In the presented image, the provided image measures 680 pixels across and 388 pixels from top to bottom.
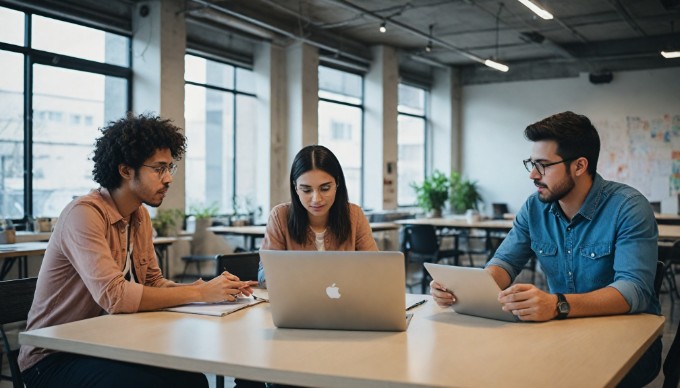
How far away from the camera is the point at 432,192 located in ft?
41.0

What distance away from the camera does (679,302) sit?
7000mm

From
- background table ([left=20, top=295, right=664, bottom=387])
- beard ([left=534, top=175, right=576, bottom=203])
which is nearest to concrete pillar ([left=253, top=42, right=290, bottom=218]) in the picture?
beard ([left=534, top=175, right=576, bottom=203])

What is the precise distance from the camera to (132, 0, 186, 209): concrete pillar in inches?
316

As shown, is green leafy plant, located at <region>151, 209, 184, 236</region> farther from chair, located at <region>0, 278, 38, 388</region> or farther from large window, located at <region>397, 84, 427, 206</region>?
large window, located at <region>397, 84, 427, 206</region>

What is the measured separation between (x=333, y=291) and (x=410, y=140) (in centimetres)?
1179

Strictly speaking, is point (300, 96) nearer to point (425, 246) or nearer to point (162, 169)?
point (425, 246)

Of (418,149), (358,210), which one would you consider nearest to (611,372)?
(358,210)

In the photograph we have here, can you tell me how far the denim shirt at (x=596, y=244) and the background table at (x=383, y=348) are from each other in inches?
5.2

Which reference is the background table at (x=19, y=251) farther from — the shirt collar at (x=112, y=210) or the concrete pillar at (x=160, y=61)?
the shirt collar at (x=112, y=210)

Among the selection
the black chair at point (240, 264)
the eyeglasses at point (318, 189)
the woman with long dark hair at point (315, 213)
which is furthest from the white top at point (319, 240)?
the black chair at point (240, 264)

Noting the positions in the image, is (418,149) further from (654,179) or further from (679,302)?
(679,302)

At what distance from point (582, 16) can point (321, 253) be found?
9.36 metres

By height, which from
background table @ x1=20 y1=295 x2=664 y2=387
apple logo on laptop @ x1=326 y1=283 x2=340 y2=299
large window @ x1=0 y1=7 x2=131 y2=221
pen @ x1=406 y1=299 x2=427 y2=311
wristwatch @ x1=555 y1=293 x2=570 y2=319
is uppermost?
large window @ x1=0 y1=7 x2=131 y2=221

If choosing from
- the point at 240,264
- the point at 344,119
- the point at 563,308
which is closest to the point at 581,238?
the point at 563,308
